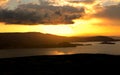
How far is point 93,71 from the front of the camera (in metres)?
47.1

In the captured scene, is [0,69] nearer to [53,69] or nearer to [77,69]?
[53,69]

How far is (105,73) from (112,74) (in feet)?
4.69

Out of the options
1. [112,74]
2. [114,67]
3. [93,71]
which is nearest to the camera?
[112,74]

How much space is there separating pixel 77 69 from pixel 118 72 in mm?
7121

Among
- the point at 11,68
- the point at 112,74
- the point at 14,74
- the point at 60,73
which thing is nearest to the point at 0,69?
the point at 11,68

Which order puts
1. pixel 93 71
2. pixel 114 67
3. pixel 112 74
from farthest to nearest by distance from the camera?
1. pixel 114 67
2. pixel 93 71
3. pixel 112 74

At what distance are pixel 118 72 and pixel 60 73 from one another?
869 cm

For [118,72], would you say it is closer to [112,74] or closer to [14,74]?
[112,74]

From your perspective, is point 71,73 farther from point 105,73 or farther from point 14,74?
point 14,74

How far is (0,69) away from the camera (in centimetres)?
5081

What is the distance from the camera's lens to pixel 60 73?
45500 mm

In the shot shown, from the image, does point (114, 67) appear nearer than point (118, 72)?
No

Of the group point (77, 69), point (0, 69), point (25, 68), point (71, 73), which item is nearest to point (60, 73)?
point (71, 73)

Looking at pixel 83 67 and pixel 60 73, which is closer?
pixel 60 73
